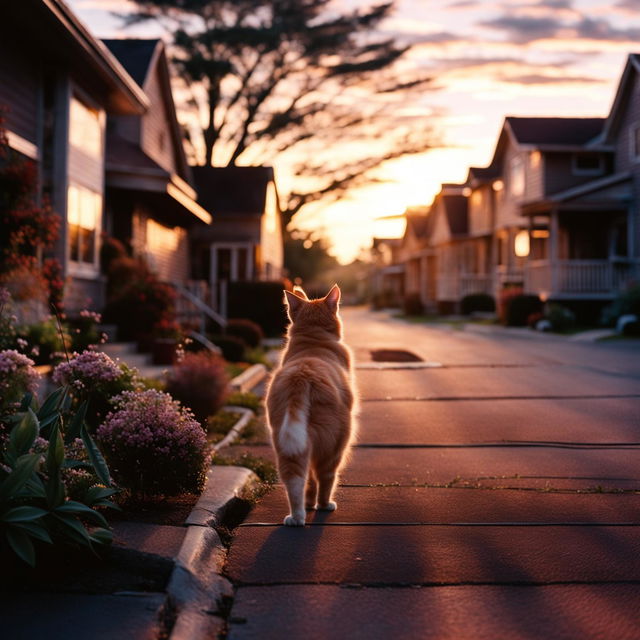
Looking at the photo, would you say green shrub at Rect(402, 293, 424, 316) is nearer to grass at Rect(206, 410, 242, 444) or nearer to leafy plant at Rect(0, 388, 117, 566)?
grass at Rect(206, 410, 242, 444)

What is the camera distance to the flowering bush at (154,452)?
572 centimetres

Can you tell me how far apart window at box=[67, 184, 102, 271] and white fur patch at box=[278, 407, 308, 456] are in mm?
12862

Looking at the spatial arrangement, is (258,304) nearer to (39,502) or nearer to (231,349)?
(231,349)

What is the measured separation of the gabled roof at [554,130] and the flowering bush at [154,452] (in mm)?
34004

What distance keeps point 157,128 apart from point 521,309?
14.3m

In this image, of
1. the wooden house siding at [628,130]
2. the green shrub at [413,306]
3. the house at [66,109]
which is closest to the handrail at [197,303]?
the house at [66,109]

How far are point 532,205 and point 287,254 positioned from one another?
34.7 m

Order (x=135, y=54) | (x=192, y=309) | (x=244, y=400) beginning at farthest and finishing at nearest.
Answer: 1. (x=135, y=54)
2. (x=192, y=309)
3. (x=244, y=400)

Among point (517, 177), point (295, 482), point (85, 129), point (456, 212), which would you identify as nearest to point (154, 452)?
point (295, 482)

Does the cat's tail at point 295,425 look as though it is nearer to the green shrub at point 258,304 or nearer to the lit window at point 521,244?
the green shrub at point 258,304

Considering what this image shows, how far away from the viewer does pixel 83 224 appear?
18.4 metres

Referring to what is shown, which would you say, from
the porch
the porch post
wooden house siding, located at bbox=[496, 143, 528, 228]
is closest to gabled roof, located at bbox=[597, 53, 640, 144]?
the porch post

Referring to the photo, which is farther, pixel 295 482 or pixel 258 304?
pixel 258 304

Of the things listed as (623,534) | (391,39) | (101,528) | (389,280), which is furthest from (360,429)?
(389,280)
